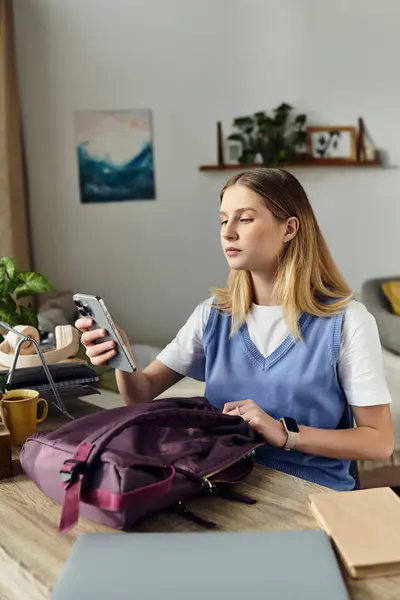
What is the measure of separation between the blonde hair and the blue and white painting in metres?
2.79

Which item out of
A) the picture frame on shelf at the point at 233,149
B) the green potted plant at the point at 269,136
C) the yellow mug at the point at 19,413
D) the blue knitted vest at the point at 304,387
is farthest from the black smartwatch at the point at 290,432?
the picture frame on shelf at the point at 233,149

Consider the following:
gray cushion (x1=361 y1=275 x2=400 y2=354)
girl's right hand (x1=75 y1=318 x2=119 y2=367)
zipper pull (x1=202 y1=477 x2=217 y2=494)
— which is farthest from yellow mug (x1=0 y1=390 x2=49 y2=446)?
gray cushion (x1=361 y1=275 x2=400 y2=354)

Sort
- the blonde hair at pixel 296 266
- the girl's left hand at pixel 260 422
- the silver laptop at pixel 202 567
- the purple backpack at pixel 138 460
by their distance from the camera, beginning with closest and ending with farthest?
the silver laptop at pixel 202 567 < the purple backpack at pixel 138 460 < the girl's left hand at pixel 260 422 < the blonde hair at pixel 296 266

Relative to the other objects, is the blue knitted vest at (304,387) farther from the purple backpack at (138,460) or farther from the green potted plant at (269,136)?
the green potted plant at (269,136)

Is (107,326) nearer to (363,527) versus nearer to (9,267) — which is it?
(9,267)

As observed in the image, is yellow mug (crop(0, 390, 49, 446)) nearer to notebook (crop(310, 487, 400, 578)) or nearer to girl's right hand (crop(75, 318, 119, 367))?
girl's right hand (crop(75, 318, 119, 367))

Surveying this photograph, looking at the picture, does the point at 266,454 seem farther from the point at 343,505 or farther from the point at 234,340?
the point at 343,505

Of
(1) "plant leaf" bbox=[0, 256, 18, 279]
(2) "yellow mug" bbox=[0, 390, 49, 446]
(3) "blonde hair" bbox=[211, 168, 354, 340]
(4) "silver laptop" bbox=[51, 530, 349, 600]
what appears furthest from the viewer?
(1) "plant leaf" bbox=[0, 256, 18, 279]

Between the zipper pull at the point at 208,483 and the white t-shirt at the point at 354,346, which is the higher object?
the white t-shirt at the point at 354,346

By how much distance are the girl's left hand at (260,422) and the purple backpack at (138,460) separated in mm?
20

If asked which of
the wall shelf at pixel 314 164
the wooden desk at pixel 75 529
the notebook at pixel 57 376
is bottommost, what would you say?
the wooden desk at pixel 75 529

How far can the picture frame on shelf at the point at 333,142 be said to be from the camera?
4.34m

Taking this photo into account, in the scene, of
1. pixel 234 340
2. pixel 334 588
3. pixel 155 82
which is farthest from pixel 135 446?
pixel 155 82

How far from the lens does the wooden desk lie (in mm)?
857
